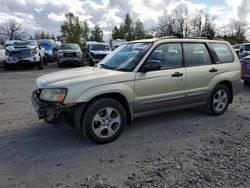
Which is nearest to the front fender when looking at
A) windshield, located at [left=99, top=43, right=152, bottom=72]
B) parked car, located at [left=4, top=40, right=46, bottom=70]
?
windshield, located at [left=99, top=43, right=152, bottom=72]

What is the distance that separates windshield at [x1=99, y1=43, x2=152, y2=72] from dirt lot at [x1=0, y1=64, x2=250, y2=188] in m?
1.23

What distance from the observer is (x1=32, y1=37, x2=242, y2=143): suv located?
3822 millimetres

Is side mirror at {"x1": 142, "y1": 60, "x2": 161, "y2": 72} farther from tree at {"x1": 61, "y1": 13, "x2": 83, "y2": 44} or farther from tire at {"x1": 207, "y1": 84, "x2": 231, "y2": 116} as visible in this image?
tree at {"x1": 61, "y1": 13, "x2": 83, "y2": 44}

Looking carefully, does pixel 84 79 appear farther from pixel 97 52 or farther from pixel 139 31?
pixel 139 31

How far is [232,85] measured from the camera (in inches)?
223

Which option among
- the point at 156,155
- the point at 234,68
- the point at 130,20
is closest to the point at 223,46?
the point at 234,68

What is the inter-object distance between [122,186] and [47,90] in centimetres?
191

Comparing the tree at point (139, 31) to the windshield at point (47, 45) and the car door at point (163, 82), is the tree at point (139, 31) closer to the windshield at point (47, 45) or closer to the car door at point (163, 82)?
the windshield at point (47, 45)

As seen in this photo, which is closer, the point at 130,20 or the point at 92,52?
the point at 92,52

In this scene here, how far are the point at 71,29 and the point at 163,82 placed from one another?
4555 centimetres

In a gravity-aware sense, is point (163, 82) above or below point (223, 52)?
below

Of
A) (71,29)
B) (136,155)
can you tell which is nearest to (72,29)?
(71,29)

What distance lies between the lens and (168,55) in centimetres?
472

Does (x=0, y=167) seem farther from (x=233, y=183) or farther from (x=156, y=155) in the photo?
(x=233, y=183)
